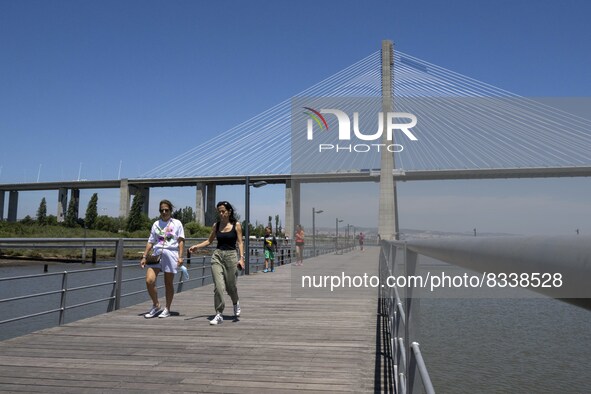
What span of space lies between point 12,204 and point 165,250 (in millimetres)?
104693

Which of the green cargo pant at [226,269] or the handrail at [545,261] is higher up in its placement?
the handrail at [545,261]

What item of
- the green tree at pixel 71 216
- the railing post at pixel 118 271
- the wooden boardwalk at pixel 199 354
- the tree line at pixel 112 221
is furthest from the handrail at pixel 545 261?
the green tree at pixel 71 216

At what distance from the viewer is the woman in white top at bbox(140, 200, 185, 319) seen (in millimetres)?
7203

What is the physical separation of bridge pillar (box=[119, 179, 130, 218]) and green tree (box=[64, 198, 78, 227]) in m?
12.7

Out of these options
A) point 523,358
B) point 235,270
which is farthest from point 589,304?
point 523,358

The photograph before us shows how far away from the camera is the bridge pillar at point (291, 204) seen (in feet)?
226

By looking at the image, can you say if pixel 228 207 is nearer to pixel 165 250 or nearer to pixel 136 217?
pixel 165 250

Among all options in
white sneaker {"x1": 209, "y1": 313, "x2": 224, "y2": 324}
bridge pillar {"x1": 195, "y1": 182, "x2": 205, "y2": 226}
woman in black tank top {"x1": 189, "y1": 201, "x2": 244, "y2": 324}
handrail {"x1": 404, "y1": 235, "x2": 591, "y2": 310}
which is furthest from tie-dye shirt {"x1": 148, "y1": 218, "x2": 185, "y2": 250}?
bridge pillar {"x1": 195, "y1": 182, "x2": 205, "y2": 226}

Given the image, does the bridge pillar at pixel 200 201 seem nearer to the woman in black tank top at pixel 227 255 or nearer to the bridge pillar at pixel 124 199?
the bridge pillar at pixel 124 199

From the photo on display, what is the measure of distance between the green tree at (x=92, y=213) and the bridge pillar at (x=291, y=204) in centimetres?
3601

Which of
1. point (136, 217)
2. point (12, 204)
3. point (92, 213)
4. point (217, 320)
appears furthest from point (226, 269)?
point (12, 204)

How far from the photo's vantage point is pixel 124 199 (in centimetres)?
8244

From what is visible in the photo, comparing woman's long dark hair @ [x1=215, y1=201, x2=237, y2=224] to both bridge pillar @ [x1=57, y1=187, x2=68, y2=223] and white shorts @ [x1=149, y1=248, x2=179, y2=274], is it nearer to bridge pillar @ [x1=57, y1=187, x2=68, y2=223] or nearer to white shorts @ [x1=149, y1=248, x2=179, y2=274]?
white shorts @ [x1=149, y1=248, x2=179, y2=274]

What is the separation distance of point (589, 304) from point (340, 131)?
50.5 m
